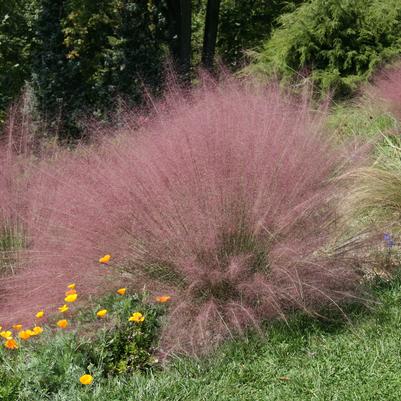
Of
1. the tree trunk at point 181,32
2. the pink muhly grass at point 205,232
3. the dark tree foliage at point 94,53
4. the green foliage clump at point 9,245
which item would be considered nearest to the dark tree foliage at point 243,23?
the tree trunk at point 181,32

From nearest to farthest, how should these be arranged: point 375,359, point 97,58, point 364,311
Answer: point 375,359
point 364,311
point 97,58

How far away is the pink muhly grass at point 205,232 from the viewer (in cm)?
321

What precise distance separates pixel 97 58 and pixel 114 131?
29.6ft

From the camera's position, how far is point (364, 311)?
3424 mm

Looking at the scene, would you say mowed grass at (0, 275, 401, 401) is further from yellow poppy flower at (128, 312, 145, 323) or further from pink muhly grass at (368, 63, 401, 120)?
pink muhly grass at (368, 63, 401, 120)

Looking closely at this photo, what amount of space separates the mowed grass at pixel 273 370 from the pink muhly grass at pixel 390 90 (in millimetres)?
3974

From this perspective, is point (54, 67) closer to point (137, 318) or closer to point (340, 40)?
point (340, 40)

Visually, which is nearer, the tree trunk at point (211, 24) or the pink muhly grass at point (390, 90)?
the pink muhly grass at point (390, 90)

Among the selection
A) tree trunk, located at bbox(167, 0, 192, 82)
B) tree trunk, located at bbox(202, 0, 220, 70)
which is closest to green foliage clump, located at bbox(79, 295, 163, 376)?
tree trunk, located at bbox(167, 0, 192, 82)

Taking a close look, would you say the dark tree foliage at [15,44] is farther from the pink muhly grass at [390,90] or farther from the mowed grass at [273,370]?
the mowed grass at [273,370]

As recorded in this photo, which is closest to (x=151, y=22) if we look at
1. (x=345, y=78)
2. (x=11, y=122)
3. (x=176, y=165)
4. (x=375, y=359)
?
(x=345, y=78)

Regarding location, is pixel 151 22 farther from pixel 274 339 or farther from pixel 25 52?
pixel 274 339

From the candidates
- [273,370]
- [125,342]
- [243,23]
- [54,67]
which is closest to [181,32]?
[54,67]

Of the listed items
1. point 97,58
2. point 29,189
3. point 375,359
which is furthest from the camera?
point 97,58
